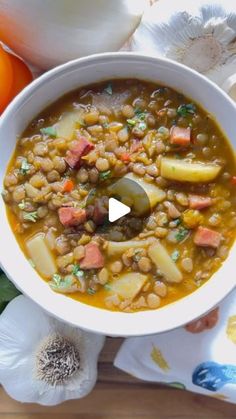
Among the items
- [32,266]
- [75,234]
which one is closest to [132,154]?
[75,234]

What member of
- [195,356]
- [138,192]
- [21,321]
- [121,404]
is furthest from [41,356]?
[138,192]

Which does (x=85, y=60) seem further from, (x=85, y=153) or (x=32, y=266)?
(x=32, y=266)

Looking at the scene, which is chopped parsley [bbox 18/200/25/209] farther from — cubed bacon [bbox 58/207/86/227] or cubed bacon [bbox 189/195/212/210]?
cubed bacon [bbox 189/195/212/210]

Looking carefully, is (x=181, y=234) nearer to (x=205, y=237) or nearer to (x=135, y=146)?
(x=205, y=237)

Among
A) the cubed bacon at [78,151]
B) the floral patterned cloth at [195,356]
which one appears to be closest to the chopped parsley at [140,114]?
the cubed bacon at [78,151]

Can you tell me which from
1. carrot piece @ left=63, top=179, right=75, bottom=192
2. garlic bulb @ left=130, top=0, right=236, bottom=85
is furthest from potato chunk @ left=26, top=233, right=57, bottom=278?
garlic bulb @ left=130, top=0, right=236, bottom=85

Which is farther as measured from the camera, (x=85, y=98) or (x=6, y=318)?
(x=6, y=318)
